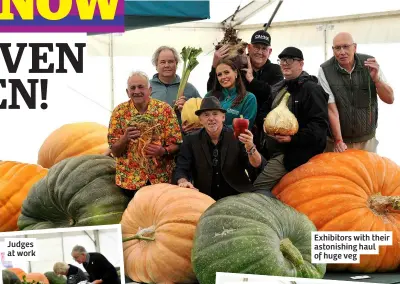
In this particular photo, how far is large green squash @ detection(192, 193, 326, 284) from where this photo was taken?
339cm

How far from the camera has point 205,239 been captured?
138 inches

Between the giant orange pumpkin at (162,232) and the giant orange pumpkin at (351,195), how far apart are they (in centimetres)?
55

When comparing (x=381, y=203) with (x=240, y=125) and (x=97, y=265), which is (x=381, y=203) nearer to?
(x=240, y=125)

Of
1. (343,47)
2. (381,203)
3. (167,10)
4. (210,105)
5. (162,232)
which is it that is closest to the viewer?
(162,232)

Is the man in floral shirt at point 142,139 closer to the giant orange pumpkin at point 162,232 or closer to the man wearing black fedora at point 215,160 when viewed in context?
the man wearing black fedora at point 215,160

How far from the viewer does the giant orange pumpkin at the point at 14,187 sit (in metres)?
4.59

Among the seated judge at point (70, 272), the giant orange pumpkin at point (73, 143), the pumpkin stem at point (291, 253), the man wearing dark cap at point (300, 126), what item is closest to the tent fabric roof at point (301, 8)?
the man wearing dark cap at point (300, 126)

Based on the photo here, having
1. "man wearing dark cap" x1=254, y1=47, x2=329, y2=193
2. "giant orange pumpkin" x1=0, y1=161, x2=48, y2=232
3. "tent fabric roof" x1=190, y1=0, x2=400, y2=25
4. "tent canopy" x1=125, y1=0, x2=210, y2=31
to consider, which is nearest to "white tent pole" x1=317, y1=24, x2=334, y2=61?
"tent fabric roof" x1=190, y1=0, x2=400, y2=25

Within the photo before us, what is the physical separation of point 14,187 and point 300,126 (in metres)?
1.85

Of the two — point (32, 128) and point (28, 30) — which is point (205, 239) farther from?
point (32, 128)

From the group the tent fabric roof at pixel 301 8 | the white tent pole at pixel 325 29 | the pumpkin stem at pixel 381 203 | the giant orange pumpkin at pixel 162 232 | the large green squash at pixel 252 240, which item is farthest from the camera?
the white tent pole at pixel 325 29

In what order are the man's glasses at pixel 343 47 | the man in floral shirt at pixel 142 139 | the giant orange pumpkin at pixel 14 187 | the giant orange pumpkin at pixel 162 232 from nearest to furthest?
the giant orange pumpkin at pixel 162 232 → the man in floral shirt at pixel 142 139 → the man's glasses at pixel 343 47 → the giant orange pumpkin at pixel 14 187

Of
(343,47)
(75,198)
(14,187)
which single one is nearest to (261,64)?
(343,47)

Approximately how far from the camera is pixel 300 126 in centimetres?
429
